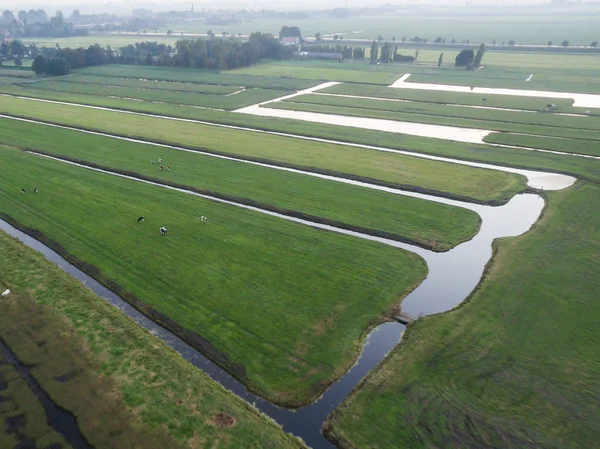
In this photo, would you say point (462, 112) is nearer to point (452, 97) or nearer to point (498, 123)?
point (498, 123)

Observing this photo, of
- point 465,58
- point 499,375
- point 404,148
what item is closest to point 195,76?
point 404,148

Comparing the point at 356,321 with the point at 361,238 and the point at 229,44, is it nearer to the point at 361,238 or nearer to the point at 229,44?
the point at 361,238

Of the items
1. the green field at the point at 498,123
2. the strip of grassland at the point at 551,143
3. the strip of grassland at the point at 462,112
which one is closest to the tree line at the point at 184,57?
the strip of grassland at the point at 462,112

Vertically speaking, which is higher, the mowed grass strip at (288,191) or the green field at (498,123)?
the mowed grass strip at (288,191)

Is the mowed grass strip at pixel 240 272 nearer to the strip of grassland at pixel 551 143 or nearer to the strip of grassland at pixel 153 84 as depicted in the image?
the strip of grassland at pixel 551 143

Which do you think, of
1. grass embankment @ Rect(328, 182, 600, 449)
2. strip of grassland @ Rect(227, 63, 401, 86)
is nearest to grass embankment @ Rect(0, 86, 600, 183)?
grass embankment @ Rect(328, 182, 600, 449)

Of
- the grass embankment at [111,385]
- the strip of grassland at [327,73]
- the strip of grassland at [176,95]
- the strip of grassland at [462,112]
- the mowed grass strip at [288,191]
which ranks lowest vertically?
the strip of grassland at [327,73]
